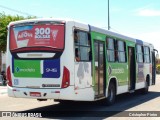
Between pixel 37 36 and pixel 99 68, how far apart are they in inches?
118

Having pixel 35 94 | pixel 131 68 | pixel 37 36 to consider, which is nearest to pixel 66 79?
pixel 35 94

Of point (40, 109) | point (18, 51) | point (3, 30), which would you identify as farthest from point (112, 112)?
point (3, 30)

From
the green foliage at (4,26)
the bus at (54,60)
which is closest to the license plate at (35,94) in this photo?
the bus at (54,60)

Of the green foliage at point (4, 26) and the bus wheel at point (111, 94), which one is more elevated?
the green foliage at point (4, 26)

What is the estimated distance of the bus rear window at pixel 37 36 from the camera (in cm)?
1166

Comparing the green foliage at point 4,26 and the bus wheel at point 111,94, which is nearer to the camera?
the bus wheel at point 111,94

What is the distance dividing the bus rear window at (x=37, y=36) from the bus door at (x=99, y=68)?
2018 mm

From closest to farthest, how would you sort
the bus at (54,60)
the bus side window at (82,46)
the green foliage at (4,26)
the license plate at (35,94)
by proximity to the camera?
the bus at (54,60) → the license plate at (35,94) → the bus side window at (82,46) → the green foliage at (4,26)

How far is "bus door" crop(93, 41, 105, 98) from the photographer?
13.4m

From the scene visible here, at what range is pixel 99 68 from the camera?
542 inches

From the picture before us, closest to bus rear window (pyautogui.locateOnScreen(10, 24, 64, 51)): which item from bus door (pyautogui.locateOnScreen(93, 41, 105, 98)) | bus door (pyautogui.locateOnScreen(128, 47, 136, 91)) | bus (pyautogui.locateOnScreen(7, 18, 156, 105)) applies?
bus (pyautogui.locateOnScreen(7, 18, 156, 105))

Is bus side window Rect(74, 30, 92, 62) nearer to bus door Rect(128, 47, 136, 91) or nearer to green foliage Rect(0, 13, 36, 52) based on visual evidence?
bus door Rect(128, 47, 136, 91)

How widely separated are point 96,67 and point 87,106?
201 centimetres

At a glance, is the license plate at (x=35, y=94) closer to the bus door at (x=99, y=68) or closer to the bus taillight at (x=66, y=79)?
the bus taillight at (x=66, y=79)
